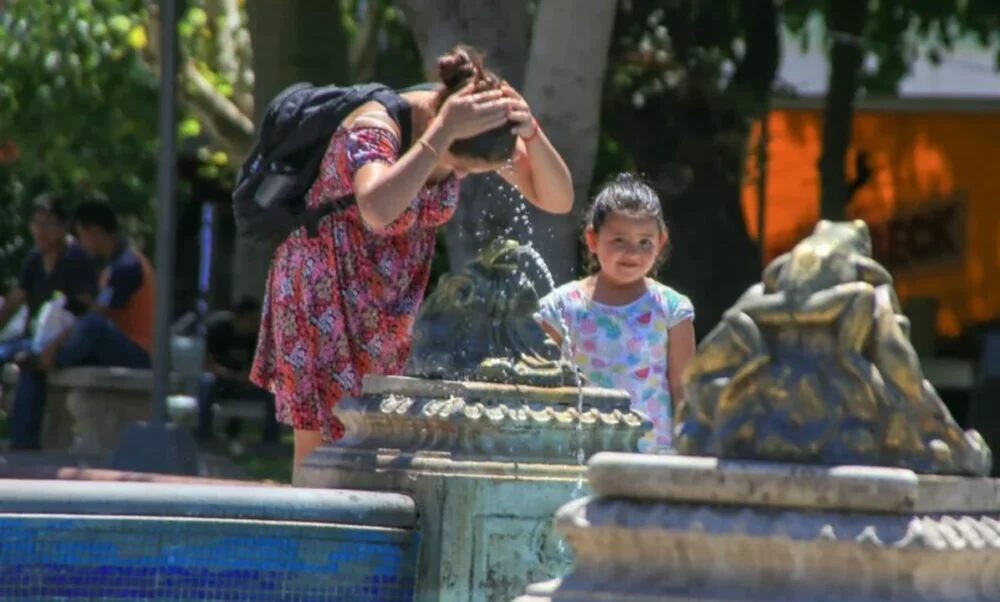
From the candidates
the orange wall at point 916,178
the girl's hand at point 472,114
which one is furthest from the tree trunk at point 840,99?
the girl's hand at point 472,114

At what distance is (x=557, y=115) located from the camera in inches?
427

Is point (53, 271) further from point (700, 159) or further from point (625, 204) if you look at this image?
point (625, 204)

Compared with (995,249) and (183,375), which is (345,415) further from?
(995,249)

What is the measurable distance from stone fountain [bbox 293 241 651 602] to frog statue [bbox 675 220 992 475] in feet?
4.92

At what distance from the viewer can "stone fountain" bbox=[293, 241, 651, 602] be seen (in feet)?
16.0

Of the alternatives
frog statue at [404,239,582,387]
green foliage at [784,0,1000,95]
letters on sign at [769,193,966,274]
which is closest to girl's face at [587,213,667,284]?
frog statue at [404,239,582,387]

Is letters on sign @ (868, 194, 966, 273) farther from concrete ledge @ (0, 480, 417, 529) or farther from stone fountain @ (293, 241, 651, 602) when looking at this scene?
concrete ledge @ (0, 480, 417, 529)

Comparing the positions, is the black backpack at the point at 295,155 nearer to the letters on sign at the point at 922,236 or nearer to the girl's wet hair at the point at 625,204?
the girl's wet hair at the point at 625,204

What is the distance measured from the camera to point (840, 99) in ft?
62.8

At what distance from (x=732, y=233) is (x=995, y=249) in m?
7.94

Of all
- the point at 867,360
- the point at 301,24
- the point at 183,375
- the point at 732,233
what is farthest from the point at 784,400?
the point at 183,375

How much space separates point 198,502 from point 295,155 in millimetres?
1387

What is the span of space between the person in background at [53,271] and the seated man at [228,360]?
1972 mm

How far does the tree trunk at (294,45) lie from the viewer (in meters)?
14.1
